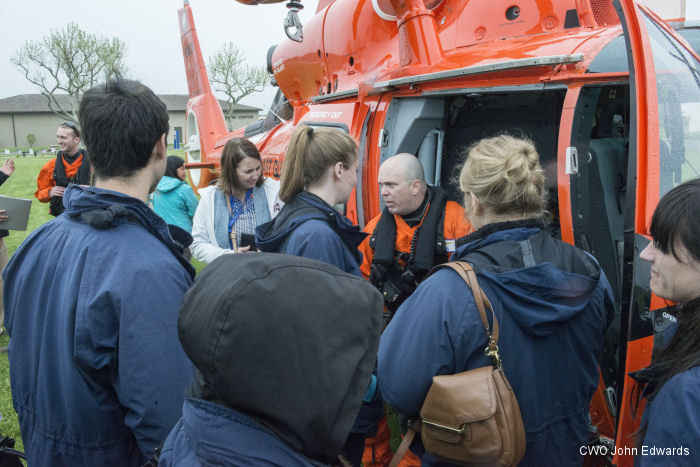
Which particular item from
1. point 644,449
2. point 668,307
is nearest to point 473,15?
point 668,307

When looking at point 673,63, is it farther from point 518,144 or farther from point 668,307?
point 668,307

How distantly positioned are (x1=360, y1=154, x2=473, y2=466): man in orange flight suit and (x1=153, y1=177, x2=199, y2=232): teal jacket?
287cm

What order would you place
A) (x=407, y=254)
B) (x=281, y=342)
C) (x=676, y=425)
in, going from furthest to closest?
(x=407, y=254) → (x=676, y=425) → (x=281, y=342)

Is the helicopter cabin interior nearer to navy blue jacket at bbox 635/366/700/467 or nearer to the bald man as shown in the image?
the bald man

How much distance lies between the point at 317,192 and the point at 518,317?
1055 millimetres

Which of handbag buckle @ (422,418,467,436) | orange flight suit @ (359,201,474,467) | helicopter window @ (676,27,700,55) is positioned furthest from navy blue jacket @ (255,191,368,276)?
helicopter window @ (676,27,700,55)

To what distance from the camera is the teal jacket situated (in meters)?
5.00

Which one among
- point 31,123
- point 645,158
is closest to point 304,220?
point 645,158

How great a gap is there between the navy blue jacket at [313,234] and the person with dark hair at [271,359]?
3.65 feet

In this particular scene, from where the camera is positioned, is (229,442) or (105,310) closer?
(229,442)

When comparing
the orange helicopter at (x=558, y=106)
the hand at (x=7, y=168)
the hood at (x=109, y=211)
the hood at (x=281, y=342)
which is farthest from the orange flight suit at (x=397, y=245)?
the hand at (x=7, y=168)

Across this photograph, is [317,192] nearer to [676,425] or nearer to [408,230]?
[408,230]

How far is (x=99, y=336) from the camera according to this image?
1194mm

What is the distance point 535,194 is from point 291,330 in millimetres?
1163
